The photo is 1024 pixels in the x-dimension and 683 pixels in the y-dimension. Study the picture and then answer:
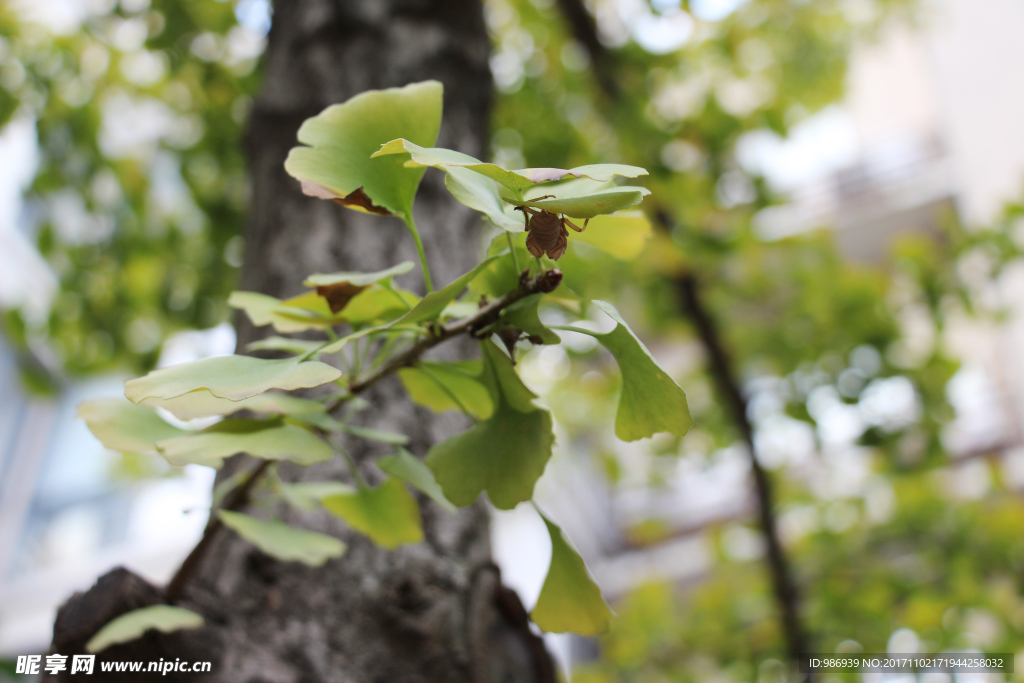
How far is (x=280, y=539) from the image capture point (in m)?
0.35

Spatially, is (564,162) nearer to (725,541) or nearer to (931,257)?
(931,257)

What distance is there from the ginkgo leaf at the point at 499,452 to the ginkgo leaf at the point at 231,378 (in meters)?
0.07

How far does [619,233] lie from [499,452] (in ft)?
0.38

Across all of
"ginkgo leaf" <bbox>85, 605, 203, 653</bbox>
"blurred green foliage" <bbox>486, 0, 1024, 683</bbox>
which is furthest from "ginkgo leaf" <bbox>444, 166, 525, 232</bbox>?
"blurred green foliage" <bbox>486, 0, 1024, 683</bbox>

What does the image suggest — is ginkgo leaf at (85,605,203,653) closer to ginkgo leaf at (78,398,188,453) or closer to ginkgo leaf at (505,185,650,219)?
ginkgo leaf at (78,398,188,453)

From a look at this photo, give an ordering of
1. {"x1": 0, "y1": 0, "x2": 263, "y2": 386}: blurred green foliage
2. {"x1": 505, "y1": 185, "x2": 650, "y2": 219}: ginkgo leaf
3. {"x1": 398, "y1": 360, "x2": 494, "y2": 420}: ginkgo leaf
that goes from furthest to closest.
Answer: {"x1": 0, "y1": 0, "x2": 263, "y2": 386}: blurred green foliage
{"x1": 398, "y1": 360, "x2": 494, "y2": 420}: ginkgo leaf
{"x1": 505, "y1": 185, "x2": 650, "y2": 219}: ginkgo leaf

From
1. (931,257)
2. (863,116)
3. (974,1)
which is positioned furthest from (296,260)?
(863,116)

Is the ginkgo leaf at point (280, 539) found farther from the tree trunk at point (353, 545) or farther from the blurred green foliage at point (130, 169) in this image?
the blurred green foliage at point (130, 169)

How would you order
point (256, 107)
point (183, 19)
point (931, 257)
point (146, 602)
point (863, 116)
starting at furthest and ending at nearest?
point (863, 116), point (931, 257), point (183, 19), point (256, 107), point (146, 602)

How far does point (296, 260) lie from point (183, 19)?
84 cm

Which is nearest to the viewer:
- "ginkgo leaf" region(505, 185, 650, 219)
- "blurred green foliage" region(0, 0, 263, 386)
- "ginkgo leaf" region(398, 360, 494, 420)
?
"ginkgo leaf" region(505, 185, 650, 219)

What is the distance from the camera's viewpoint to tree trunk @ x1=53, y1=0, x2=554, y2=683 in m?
0.39

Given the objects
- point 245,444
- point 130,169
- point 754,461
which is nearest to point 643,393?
point 245,444

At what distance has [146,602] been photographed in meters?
0.35
